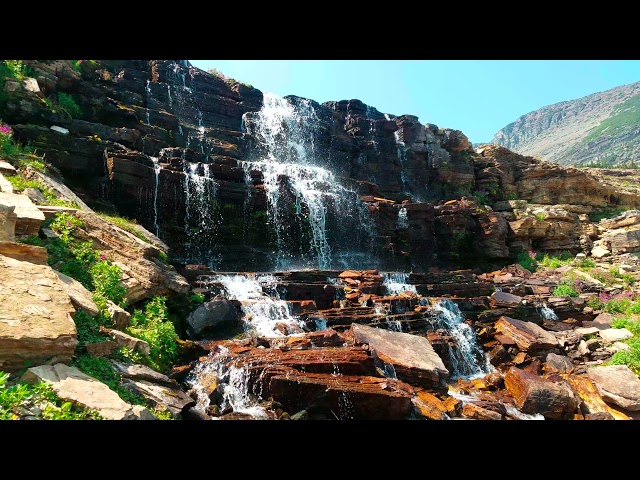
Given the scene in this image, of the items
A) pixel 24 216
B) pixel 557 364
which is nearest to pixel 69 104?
pixel 24 216

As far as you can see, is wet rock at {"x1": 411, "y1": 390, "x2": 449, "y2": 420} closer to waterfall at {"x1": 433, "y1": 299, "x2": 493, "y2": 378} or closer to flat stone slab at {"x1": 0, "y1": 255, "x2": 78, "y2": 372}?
waterfall at {"x1": 433, "y1": 299, "x2": 493, "y2": 378}

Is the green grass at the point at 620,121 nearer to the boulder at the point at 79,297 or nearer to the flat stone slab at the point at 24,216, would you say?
the boulder at the point at 79,297

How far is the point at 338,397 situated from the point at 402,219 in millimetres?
17684

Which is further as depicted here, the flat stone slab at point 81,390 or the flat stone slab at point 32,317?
the flat stone slab at point 32,317

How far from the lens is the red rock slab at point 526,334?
39.7 ft

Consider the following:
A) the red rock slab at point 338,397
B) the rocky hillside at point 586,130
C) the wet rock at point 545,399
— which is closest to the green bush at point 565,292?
the wet rock at point 545,399

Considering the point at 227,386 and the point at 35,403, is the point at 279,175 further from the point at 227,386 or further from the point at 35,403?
the point at 35,403

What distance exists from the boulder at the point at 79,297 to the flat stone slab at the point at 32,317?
0.55 m

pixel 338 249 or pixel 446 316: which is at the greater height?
pixel 338 249

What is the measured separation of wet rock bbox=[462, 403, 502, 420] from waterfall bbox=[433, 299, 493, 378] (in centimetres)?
262
